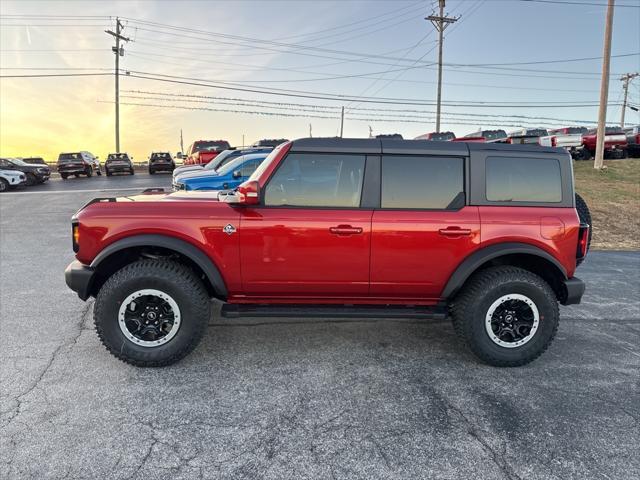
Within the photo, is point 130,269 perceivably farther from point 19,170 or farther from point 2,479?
point 19,170

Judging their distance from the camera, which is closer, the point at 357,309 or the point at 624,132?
the point at 357,309

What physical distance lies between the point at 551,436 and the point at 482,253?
146cm

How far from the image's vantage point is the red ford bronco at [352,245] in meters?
3.58

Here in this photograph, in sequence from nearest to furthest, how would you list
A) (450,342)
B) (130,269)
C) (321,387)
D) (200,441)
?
(200,441)
(321,387)
(130,269)
(450,342)

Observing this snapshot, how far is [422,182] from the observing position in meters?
3.75

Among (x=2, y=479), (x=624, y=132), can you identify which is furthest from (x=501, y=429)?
(x=624, y=132)

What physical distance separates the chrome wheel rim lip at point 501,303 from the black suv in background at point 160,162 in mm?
29893

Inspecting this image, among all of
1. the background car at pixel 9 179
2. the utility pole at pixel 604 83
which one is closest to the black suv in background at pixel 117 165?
the background car at pixel 9 179

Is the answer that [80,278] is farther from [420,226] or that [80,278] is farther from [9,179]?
[9,179]

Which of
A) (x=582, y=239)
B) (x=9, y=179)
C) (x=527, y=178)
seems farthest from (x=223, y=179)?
(x=9, y=179)

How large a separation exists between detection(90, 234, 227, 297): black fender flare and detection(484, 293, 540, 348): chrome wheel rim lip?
2330 millimetres

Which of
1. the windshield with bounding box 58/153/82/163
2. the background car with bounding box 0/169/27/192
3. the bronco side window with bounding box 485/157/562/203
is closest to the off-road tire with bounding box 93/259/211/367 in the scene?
the bronco side window with bounding box 485/157/562/203

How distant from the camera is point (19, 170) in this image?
71.9 ft

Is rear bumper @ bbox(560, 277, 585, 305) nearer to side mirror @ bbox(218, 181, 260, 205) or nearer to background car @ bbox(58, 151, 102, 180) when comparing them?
side mirror @ bbox(218, 181, 260, 205)
